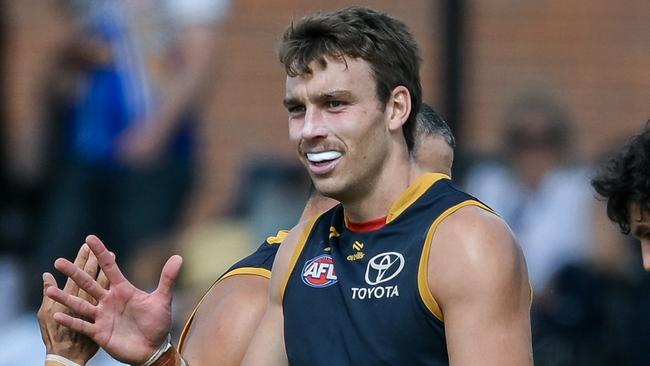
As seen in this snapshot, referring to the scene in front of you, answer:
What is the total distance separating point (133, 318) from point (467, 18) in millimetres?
4236

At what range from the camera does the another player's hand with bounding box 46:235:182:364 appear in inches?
145

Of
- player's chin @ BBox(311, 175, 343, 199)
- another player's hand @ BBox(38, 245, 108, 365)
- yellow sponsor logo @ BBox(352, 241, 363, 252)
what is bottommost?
another player's hand @ BBox(38, 245, 108, 365)

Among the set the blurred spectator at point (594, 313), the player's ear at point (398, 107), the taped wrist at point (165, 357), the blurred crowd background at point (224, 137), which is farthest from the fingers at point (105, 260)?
the blurred crowd background at point (224, 137)

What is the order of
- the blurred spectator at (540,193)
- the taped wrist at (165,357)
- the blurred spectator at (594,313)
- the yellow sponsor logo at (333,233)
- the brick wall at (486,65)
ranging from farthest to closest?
the brick wall at (486,65) → the blurred spectator at (540,193) → the blurred spectator at (594,313) → the taped wrist at (165,357) → the yellow sponsor logo at (333,233)

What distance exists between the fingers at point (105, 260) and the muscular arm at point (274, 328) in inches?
15.5

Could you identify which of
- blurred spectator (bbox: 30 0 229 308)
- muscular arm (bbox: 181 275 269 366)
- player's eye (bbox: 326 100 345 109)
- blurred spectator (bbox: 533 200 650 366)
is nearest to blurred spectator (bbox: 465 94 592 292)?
blurred spectator (bbox: 533 200 650 366)

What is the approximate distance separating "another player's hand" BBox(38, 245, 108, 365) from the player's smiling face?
719 millimetres

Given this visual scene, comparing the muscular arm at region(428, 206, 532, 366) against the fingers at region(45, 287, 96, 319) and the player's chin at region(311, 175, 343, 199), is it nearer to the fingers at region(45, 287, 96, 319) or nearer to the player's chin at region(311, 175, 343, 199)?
the player's chin at region(311, 175, 343, 199)

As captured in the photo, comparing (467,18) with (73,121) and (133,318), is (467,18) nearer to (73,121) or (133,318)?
(73,121)

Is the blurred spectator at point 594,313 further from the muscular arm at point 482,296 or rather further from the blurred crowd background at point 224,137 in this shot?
the muscular arm at point 482,296

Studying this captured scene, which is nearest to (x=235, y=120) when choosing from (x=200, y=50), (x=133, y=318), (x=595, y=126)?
(x=200, y=50)

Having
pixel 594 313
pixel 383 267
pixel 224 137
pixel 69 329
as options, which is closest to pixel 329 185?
pixel 383 267

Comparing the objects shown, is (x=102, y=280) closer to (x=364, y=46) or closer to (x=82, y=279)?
(x=82, y=279)

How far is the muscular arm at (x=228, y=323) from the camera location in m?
3.83
